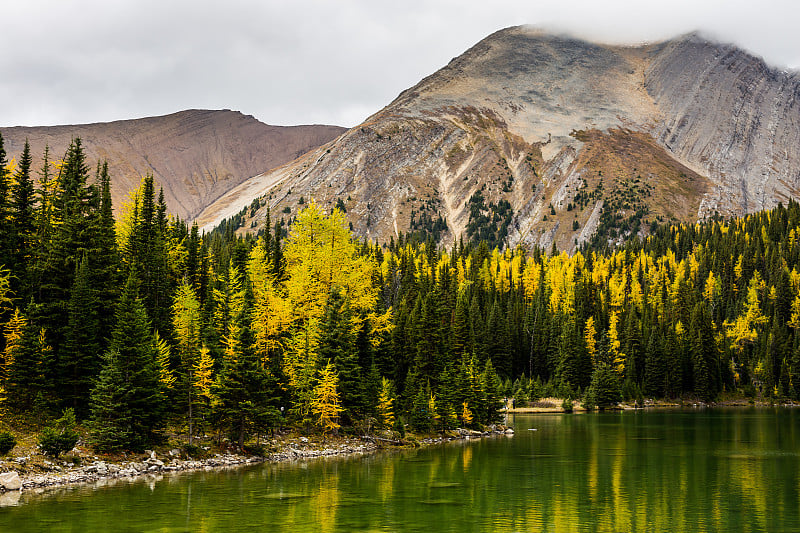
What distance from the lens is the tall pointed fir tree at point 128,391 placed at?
158ft

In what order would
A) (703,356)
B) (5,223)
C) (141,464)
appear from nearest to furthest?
1. (141,464)
2. (5,223)
3. (703,356)

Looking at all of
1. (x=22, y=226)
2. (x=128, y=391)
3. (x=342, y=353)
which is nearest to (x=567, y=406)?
(x=342, y=353)

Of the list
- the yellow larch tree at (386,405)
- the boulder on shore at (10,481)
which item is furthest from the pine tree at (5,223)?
the yellow larch tree at (386,405)

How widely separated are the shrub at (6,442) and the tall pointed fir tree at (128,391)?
18.9ft

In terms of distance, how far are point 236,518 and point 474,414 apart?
1941 inches

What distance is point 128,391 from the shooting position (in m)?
49.1

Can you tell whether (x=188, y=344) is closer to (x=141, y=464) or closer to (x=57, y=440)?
(x=141, y=464)

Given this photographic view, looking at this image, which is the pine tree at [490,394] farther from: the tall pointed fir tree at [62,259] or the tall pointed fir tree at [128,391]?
the tall pointed fir tree at [62,259]

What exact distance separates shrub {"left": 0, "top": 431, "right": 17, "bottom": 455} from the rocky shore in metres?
0.73

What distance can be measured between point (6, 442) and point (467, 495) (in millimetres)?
28049

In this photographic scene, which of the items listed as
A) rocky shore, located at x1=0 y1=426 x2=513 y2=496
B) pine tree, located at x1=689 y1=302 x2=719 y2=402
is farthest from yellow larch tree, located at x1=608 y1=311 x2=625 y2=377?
rocky shore, located at x1=0 y1=426 x2=513 y2=496

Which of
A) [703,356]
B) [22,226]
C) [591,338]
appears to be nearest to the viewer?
[22,226]

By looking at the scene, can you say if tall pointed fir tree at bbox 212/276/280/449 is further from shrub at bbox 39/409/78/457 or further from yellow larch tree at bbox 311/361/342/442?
shrub at bbox 39/409/78/457

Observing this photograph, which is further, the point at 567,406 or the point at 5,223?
the point at 567,406
